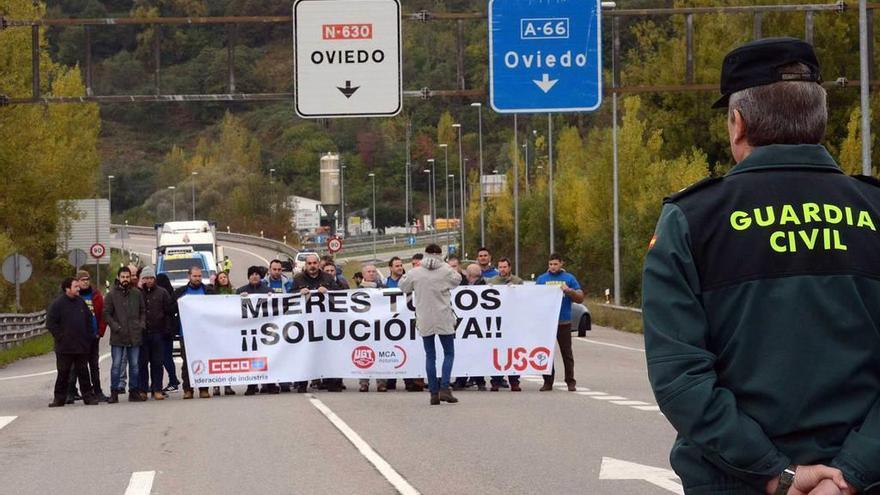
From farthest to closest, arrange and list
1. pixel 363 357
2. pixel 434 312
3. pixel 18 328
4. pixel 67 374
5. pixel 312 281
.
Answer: pixel 18 328 → pixel 312 281 → pixel 363 357 → pixel 67 374 → pixel 434 312

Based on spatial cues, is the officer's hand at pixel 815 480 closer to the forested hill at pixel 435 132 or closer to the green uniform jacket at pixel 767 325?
the green uniform jacket at pixel 767 325

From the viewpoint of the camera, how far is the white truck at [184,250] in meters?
54.3

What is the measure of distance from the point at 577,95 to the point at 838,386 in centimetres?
2422

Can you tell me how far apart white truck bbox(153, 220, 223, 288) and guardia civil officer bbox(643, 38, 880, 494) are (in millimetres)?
47462

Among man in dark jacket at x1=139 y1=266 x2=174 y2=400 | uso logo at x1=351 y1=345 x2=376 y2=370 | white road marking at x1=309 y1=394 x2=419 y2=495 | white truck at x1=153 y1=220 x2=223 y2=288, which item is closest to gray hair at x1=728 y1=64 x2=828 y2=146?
white road marking at x1=309 y1=394 x2=419 y2=495

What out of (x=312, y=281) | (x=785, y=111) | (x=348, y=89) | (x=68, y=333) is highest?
(x=348, y=89)

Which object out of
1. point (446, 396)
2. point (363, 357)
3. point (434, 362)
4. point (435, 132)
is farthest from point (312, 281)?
point (435, 132)

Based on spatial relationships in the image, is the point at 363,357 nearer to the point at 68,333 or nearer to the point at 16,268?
the point at 68,333

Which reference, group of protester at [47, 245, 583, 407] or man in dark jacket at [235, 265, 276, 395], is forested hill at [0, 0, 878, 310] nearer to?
man in dark jacket at [235, 265, 276, 395]

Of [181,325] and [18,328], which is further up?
[181,325]

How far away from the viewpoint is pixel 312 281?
2414 centimetres

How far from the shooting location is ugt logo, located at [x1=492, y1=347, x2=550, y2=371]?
23.1m

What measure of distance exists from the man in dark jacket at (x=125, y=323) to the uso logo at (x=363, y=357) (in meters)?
3.05

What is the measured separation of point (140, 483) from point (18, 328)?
33595mm
